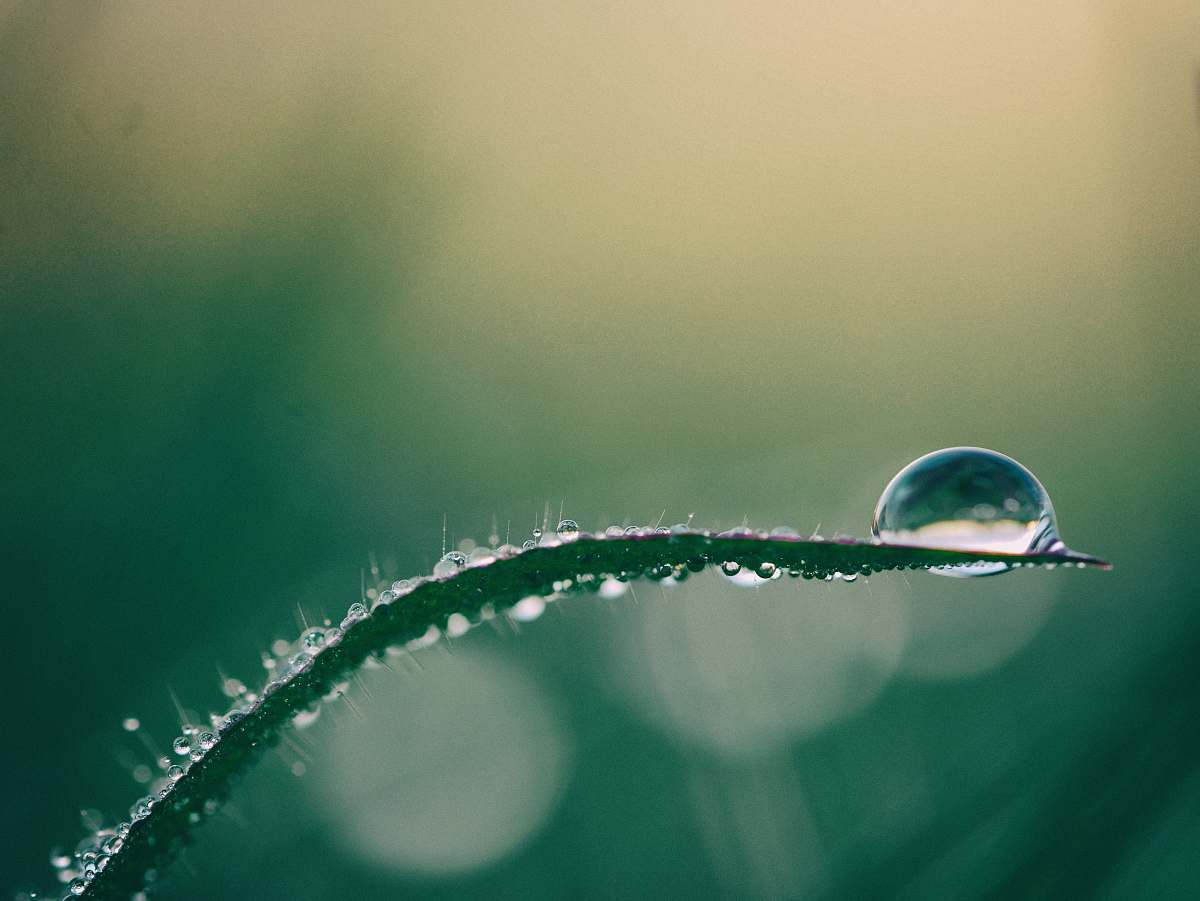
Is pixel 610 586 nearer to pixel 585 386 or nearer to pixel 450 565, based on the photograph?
pixel 450 565

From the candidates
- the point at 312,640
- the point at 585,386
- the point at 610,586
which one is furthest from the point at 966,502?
the point at 585,386

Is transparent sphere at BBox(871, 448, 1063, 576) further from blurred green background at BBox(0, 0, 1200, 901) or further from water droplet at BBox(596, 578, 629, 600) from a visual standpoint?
blurred green background at BBox(0, 0, 1200, 901)

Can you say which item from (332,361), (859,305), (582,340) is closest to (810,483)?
(859,305)

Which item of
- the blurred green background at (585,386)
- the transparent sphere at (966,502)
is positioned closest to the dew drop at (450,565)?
the transparent sphere at (966,502)

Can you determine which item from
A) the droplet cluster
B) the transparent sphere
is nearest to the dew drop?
the droplet cluster

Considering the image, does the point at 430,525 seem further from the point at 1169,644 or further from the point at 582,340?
the point at 1169,644

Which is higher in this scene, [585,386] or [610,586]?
[585,386]

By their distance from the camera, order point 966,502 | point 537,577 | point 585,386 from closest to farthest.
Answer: point 537,577 < point 966,502 < point 585,386
